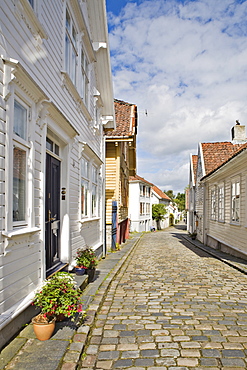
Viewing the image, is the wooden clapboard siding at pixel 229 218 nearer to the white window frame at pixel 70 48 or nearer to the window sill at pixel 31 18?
the white window frame at pixel 70 48

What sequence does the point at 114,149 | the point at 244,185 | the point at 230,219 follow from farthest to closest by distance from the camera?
the point at 114,149 → the point at 230,219 → the point at 244,185

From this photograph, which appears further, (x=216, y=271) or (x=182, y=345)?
(x=216, y=271)

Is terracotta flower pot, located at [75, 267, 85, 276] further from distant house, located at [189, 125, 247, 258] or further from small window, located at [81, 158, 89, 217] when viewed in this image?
distant house, located at [189, 125, 247, 258]

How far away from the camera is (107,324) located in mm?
5246

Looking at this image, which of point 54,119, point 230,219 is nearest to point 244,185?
point 230,219

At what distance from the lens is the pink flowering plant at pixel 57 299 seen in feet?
13.6

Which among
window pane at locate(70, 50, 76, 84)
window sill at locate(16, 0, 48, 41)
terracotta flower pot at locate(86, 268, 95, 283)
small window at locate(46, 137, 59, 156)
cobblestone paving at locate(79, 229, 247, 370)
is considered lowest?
cobblestone paving at locate(79, 229, 247, 370)

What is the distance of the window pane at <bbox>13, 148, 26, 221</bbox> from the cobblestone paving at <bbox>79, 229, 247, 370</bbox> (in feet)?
6.41

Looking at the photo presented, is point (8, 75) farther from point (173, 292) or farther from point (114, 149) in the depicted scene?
point (114, 149)

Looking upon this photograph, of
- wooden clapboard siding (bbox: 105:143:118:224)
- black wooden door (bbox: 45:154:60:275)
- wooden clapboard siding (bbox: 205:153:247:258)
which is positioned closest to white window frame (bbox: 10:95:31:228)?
black wooden door (bbox: 45:154:60:275)

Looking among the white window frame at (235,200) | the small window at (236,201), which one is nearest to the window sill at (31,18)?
the white window frame at (235,200)

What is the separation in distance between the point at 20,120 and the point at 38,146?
0.68 m

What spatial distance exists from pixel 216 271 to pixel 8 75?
844cm

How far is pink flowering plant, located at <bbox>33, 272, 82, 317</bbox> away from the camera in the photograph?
4152 millimetres
